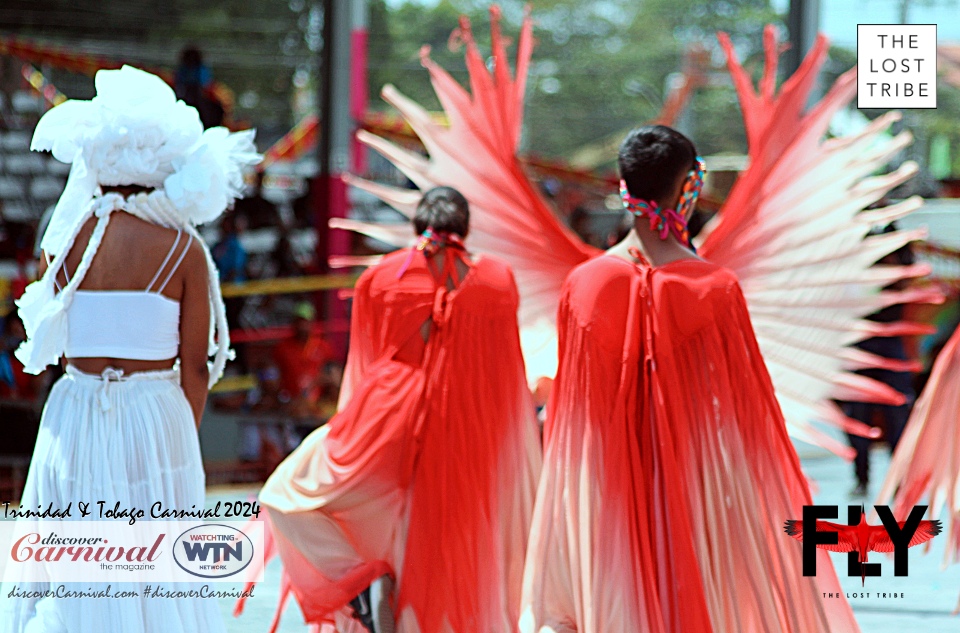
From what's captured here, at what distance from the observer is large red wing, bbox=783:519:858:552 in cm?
392

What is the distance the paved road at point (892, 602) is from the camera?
19.7 feet

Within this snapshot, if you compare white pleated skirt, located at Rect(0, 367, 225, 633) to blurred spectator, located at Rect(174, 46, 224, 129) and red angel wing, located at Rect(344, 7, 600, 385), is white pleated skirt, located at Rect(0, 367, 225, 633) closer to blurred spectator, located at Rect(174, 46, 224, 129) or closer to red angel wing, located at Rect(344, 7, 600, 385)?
red angel wing, located at Rect(344, 7, 600, 385)

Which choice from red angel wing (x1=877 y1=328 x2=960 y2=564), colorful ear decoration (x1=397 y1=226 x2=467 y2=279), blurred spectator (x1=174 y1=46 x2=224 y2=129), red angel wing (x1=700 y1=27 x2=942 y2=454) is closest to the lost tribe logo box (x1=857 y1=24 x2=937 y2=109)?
red angel wing (x1=700 y1=27 x2=942 y2=454)

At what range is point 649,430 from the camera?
12.8 ft

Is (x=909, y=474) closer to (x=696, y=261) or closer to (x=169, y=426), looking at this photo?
(x=696, y=261)

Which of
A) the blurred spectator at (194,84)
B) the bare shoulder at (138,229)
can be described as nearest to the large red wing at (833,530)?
the bare shoulder at (138,229)

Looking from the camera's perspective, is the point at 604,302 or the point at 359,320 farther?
the point at 359,320

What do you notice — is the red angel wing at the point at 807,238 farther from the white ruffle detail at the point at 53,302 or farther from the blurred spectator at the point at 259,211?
the blurred spectator at the point at 259,211

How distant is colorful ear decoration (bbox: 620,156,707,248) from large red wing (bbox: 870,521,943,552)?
1.83m

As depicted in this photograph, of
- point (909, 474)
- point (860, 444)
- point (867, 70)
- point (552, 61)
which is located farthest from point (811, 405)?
point (552, 61)

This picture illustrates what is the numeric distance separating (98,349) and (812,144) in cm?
320

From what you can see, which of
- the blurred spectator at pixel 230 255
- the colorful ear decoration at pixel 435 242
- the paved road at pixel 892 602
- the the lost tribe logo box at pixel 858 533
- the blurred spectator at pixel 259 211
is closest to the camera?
the the lost tribe logo box at pixel 858 533

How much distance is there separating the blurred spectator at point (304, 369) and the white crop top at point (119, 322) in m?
6.21

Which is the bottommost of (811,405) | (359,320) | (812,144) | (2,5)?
(811,405)
